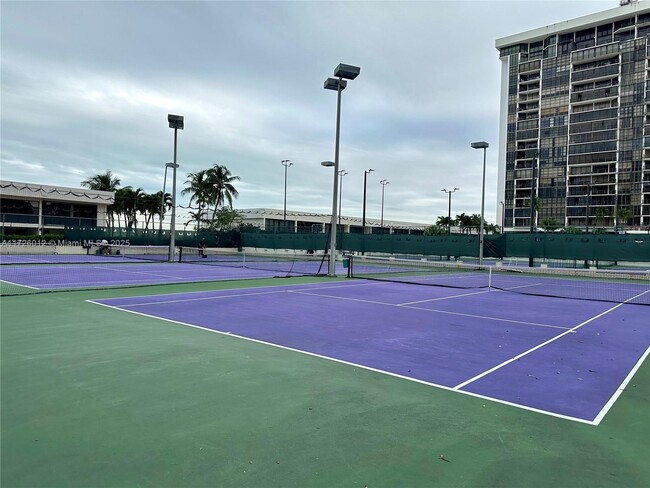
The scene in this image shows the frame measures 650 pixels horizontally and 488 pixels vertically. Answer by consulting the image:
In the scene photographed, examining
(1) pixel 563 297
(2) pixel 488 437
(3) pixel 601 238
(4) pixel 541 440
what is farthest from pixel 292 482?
(3) pixel 601 238

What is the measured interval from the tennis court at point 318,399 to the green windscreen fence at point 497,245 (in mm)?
18043

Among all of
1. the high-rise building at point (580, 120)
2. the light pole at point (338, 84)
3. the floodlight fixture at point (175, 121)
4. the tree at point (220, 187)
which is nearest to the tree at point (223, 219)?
the tree at point (220, 187)

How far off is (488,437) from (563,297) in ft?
42.1

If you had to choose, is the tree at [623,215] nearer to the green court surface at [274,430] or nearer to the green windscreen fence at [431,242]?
the green windscreen fence at [431,242]

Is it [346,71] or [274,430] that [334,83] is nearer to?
[346,71]

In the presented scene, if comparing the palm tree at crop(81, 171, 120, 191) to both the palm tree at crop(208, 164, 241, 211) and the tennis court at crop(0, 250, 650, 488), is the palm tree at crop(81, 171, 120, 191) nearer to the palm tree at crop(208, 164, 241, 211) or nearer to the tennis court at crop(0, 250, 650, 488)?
the palm tree at crop(208, 164, 241, 211)

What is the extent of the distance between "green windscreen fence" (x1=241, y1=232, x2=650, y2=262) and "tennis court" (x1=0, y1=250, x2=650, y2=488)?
18.0 m

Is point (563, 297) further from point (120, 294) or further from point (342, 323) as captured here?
point (120, 294)

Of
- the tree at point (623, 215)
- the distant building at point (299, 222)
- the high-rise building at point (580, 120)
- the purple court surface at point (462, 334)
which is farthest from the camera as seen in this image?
the high-rise building at point (580, 120)

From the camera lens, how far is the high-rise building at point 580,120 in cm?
9181

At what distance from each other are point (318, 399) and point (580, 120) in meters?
111

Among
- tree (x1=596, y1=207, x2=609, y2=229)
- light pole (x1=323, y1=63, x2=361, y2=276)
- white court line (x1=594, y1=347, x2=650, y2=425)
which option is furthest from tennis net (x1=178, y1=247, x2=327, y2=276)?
tree (x1=596, y1=207, x2=609, y2=229)

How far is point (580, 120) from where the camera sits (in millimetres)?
98562

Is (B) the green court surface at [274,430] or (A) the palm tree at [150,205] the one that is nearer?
(B) the green court surface at [274,430]
